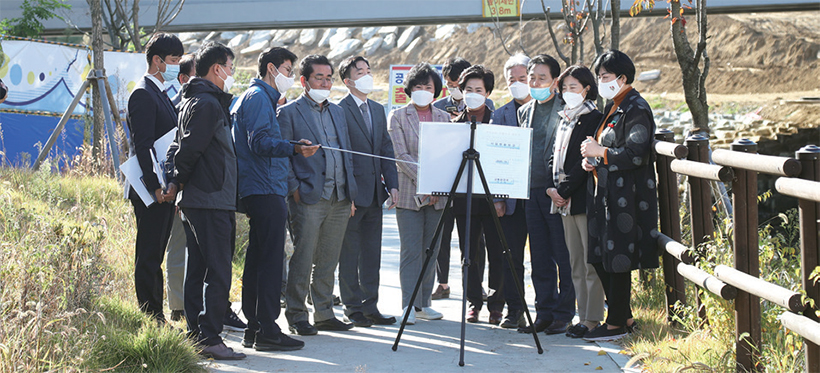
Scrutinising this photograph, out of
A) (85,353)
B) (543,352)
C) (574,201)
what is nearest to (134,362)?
(85,353)

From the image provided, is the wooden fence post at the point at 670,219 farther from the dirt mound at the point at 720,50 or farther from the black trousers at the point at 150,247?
the dirt mound at the point at 720,50

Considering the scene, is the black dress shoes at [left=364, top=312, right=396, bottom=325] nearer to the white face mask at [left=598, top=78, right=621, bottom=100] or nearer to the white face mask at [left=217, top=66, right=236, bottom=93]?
the white face mask at [left=217, top=66, right=236, bottom=93]

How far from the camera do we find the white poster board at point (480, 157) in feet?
17.2

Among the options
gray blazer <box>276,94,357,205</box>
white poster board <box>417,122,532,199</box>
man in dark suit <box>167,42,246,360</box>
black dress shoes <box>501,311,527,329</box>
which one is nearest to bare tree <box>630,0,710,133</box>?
black dress shoes <box>501,311,527,329</box>

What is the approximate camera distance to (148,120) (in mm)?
5434

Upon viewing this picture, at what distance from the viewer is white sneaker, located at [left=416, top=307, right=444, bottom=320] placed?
21.3 feet

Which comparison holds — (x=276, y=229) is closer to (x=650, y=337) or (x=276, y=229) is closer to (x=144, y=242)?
(x=144, y=242)

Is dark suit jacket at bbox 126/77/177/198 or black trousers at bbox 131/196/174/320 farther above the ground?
dark suit jacket at bbox 126/77/177/198

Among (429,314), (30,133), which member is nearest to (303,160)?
(429,314)

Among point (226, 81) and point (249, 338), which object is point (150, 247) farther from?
point (226, 81)

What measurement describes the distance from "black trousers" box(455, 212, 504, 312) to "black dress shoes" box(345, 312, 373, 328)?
2.83 ft

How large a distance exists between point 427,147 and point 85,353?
2.30m

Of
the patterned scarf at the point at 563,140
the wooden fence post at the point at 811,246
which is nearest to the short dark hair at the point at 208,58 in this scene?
the patterned scarf at the point at 563,140

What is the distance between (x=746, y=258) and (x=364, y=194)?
2904 millimetres
